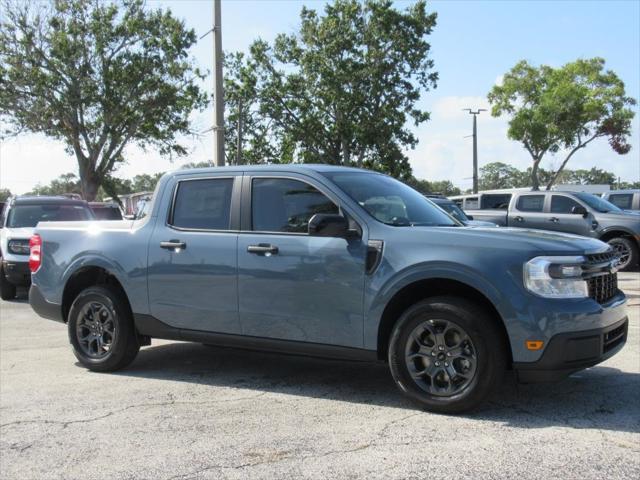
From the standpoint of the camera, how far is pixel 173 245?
570 centimetres

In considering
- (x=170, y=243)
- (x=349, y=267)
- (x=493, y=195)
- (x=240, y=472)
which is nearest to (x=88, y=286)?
(x=170, y=243)

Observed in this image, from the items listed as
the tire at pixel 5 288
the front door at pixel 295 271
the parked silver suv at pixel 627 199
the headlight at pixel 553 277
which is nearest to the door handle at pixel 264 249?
the front door at pixel 295 271

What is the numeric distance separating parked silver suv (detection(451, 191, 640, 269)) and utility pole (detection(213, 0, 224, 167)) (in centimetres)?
659

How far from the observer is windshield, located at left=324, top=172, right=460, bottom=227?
5.13 meters

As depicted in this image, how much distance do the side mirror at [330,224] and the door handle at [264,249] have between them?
0.45m

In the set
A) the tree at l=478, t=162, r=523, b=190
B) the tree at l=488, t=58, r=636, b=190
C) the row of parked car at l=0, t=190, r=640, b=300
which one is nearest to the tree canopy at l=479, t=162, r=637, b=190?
the tree at l=478, t=162, r=523, b=190

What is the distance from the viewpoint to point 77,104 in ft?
98.2

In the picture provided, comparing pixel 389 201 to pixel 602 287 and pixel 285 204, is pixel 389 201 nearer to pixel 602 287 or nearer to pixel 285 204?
pixel 285 204

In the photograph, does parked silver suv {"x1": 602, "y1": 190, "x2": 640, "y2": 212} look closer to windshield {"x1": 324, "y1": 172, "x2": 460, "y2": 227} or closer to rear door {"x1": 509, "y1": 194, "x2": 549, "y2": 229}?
rear door {"x1": 509, "y1": 194, "x2": 549, "y2": 229}

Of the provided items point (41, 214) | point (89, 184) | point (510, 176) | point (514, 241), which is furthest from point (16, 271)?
point (510, 176)

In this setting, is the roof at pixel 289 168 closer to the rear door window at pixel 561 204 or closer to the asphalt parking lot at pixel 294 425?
the asphalt parking lot at pixel 294 425

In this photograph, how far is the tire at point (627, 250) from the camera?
14289mm

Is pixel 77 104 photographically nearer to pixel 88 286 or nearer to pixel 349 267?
pixel 88 286

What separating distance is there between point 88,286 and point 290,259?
2448mm
